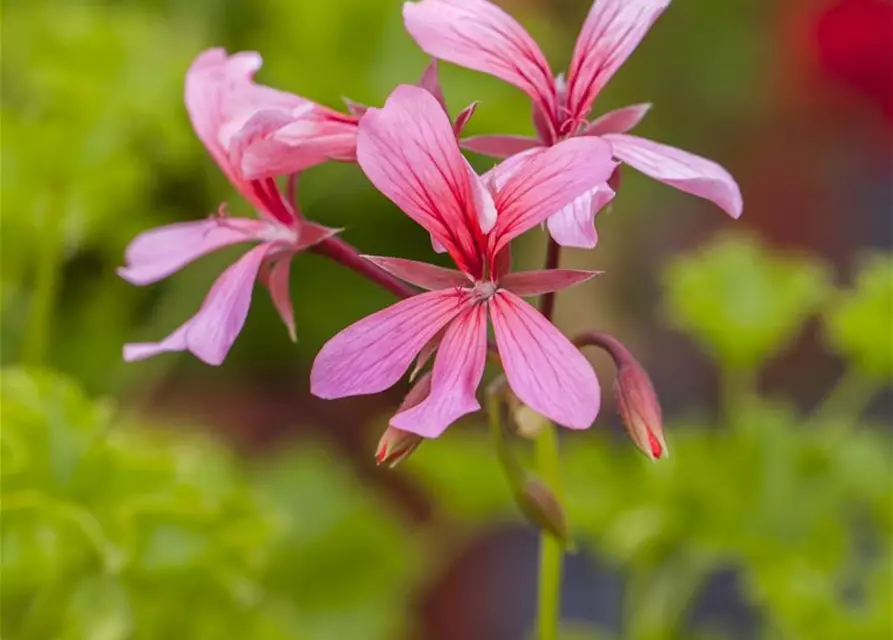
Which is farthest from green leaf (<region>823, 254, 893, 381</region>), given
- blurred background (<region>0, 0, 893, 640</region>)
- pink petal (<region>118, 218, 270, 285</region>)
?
pink petal (<region>118, 218, 270, 285</region>)

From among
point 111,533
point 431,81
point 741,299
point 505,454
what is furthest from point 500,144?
point 741,299

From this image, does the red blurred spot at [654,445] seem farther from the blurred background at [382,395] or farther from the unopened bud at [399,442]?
the blurred background at [382,395]

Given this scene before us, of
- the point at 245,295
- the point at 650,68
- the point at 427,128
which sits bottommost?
the point at 650,68

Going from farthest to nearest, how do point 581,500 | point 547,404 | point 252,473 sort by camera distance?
1. point 252,473
2. point 581,500
3. point 547,404

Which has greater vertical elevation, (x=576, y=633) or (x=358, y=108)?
(x=358, y=108)

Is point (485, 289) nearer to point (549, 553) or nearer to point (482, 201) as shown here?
point (482, 201)

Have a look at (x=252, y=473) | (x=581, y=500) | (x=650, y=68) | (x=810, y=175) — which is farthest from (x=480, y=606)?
(x=810, y=175)

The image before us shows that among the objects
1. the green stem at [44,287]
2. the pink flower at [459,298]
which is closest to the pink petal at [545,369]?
the pink flower at [459,298]

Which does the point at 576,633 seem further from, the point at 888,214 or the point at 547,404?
the point at 888,214
